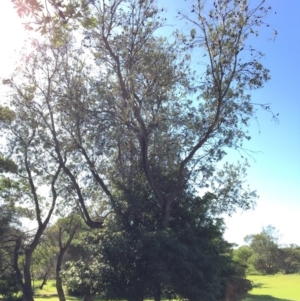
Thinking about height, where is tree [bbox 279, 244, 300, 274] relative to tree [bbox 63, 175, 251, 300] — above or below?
above

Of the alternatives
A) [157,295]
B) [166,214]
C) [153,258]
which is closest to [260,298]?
[157,295]

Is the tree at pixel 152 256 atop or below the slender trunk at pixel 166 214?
below

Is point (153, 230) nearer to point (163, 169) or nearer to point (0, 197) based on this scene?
point (163, 169)

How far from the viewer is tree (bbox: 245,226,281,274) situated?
231 feet

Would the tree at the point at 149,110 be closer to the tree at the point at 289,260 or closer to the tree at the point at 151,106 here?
the tree at the point at 151,106

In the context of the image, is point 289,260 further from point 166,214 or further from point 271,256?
point 166,214

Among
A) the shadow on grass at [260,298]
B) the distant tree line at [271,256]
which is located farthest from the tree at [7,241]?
the distant tree line at [271,256]

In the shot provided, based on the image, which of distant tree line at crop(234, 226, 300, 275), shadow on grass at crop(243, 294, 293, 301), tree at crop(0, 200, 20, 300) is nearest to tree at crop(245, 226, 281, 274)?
distant tree line at crop(234, 226, 300, 275)

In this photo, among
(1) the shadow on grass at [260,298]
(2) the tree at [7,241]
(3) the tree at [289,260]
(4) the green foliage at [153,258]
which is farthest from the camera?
(3) the tree at [289,260]

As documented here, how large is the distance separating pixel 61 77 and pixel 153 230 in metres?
7.68

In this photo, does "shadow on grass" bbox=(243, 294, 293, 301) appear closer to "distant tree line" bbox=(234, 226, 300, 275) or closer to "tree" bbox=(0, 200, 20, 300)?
"tree" bbox=(0, 200, 20, 300)

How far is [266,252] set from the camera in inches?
2773

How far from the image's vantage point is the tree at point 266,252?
7031 centimetres

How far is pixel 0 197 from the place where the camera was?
21.4 metres
